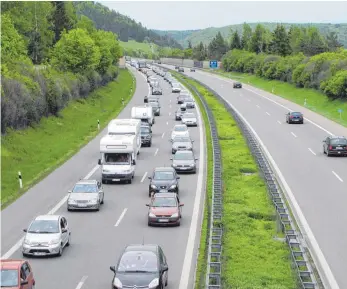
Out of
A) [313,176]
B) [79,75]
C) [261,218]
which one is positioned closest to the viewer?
[261,218]

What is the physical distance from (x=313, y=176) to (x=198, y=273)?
17.7m

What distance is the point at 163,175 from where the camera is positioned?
3359 centimetres

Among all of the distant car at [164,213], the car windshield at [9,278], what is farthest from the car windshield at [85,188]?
the car windshield at [9,278]

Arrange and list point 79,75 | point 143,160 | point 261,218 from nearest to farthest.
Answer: point 261,218, point 143,160, point 79,75

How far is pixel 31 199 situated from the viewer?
31703mm

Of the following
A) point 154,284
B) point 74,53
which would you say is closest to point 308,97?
point 74,53

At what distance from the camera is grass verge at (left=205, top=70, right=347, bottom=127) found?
6969 cm

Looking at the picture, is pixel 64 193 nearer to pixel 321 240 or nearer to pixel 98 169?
pixel 98 169

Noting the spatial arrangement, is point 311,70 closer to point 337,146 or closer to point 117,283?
point 337,146

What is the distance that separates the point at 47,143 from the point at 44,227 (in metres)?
26.2

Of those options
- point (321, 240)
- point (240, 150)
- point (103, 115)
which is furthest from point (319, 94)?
point (321, 240)

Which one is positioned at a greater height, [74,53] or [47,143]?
[74,53]

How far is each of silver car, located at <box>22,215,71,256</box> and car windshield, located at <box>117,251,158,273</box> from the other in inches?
Answer: 176

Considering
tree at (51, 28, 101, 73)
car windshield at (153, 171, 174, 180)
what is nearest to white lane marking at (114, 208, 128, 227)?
car windshield at (153, 171, 174, 180)
